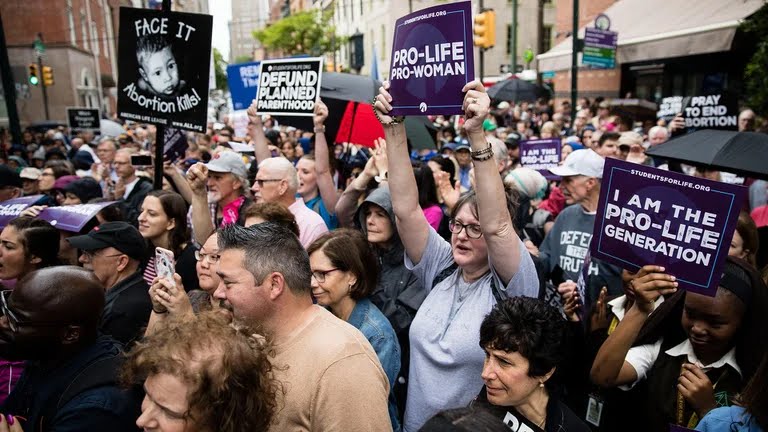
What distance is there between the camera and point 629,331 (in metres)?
2.50

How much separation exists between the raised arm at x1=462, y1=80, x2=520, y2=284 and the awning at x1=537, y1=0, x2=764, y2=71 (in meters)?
13.3

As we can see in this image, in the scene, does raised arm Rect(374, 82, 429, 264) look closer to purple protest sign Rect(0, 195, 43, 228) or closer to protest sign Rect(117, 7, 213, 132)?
protest sign Rect(117, 7, 213, 132)

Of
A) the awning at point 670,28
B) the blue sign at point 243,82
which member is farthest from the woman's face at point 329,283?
the awning at point 670,28

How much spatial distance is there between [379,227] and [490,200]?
5.50ft

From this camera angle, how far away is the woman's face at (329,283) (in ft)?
10.2

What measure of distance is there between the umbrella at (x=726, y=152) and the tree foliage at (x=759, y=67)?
8279 mm

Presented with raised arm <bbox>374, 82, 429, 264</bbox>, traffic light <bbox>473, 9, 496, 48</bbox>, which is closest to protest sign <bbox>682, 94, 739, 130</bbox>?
raised arm <bbox>374, 82, 429, 264</bbox>

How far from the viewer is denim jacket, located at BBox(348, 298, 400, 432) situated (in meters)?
2.87

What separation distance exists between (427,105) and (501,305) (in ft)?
3.56

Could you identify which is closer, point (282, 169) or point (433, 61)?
point (433, 61)

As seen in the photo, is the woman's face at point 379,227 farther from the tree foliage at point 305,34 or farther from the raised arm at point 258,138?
the tree foliage at point 305,34

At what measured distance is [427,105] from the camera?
292cm

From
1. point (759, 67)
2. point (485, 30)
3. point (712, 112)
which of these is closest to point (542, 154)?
point (712, 112)

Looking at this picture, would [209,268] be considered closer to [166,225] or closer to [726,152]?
[166,225]
